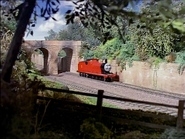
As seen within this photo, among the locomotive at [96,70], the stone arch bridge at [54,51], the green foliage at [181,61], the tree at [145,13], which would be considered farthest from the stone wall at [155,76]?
the tree at [145,13]

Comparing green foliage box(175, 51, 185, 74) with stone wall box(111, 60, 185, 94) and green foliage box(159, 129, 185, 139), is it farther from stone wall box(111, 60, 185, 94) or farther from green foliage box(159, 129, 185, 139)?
green foliage box(159, 129, 185, 139)

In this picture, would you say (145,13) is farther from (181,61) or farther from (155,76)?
(155,76)

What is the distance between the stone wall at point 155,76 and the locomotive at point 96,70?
1.37m

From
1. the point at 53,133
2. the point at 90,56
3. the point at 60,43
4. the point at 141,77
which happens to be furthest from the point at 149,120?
the point at 60,43

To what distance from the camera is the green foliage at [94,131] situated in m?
4.94

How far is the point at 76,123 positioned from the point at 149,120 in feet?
8.24

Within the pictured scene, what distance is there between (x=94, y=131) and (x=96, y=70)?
15587mm

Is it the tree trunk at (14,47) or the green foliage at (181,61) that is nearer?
the tree trunk at (14,47)

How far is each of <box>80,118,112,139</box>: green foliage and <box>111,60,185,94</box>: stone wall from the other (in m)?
11.3

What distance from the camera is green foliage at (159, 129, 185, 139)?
5.11 m

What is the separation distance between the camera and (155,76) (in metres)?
17.1

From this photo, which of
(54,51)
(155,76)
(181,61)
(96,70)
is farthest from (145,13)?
(54,51)

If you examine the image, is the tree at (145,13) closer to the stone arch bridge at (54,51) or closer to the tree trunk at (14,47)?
the tree trunk at (14,47)

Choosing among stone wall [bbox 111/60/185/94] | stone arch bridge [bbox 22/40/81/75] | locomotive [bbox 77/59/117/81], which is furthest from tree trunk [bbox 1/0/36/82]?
stone arch bridge [bbox 22/40/81/75]
